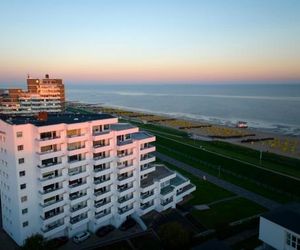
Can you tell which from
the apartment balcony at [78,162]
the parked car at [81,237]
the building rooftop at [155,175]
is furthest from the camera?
the building rooftop at [155,175]

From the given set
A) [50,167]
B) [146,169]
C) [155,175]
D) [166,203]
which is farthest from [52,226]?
[155,175]

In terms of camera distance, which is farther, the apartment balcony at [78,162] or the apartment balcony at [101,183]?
the apartment balcony at [101,183]

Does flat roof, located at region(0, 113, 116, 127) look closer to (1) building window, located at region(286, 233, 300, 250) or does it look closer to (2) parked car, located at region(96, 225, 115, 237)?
(2) parked car, located at region(96, 225, 115, 237)

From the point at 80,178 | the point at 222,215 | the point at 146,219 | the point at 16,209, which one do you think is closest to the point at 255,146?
the point at 222,215

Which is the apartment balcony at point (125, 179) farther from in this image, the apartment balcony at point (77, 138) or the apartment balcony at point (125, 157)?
the apartment balcony at point (77, 138)

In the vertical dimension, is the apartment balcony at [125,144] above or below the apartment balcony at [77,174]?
above

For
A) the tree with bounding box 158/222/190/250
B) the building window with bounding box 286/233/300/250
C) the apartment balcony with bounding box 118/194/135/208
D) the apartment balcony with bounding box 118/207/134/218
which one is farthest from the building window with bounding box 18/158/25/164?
the building window with bounding box 286/233/300/250

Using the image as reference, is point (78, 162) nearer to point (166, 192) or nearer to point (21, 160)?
point (21, 160)

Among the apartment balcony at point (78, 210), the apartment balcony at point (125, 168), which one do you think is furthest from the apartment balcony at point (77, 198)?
the apartment balcony at point (125, 168)
